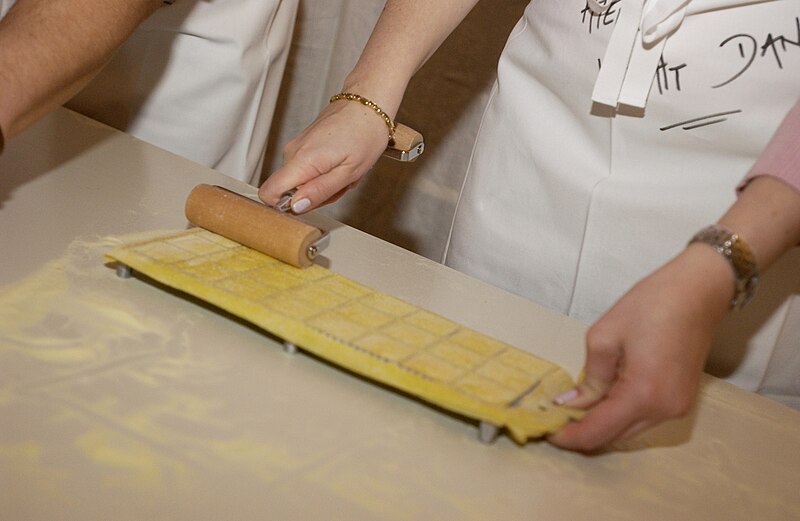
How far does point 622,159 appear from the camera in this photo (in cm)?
107

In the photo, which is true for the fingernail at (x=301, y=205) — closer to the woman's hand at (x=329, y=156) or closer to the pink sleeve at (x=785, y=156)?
the woman's hand at (x=329, y=156)

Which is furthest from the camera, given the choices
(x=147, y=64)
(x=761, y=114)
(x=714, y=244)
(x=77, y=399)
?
(x=147, y=64)

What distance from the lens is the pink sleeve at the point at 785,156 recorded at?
787 mm

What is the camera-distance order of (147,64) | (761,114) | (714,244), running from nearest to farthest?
1. (714,244)
2. (761,114)
3. (147,64)

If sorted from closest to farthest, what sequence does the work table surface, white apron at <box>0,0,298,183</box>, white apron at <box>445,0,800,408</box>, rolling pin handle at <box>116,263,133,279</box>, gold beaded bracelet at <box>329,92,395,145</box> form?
the work table surface < rolling pin handle at <box>116,263,133,279</box> < white apron at <box>445,0,800,408</box> < gold beaded bracelet at <box>329,92,395,145</box> < white apron at <box>0,0,298,183</box>

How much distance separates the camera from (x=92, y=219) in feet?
Result: 3.19

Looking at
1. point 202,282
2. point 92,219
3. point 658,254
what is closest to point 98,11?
point 92,219

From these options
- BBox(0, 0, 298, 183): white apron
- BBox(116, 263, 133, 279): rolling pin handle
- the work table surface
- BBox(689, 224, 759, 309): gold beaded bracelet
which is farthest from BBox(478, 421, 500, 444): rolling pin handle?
BBox(0, 0, 298, 183): white apron

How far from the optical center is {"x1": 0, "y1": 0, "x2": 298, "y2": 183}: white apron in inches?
51.4

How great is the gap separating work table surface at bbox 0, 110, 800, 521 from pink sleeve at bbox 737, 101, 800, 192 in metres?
0.25

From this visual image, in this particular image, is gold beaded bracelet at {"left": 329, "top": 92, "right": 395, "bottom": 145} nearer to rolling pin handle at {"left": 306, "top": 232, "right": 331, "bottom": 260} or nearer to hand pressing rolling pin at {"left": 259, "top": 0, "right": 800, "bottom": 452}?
rolling pin handle at {"left": 306, "top": 232, "right": 331, "bottom": 260}

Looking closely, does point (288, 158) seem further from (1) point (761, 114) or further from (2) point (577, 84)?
(1) point (761, 114)

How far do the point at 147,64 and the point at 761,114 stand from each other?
34.3 inches

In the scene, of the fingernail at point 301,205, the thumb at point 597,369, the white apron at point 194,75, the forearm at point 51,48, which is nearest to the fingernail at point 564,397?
the thumb at point 597,369
